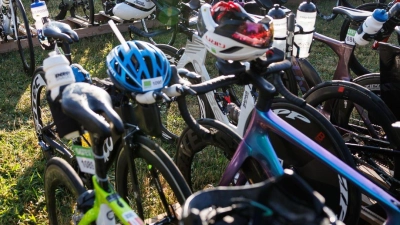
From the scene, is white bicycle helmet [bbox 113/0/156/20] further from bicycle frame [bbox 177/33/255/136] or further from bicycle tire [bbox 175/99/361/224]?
bicycle tire [bbox 175/99/361/224]

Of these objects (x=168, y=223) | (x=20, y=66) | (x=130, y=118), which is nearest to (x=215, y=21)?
(x=130, y=118)

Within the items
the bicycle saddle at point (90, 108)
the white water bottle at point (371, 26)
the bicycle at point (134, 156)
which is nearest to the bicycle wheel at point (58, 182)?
the bicycle at point (134, 156)

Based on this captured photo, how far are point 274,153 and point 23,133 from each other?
2.67 metres

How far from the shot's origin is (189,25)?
3469mm

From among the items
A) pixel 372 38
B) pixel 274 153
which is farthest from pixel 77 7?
pixel 274 153

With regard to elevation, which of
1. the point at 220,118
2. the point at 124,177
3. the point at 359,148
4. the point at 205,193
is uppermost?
the point at 205,193

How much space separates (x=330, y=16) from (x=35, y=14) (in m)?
5.35

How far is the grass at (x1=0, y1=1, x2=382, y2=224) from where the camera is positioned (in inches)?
114

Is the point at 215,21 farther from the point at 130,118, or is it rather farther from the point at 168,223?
the point at 168,223

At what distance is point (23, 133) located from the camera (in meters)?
3.79

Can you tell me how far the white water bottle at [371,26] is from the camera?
282 cm

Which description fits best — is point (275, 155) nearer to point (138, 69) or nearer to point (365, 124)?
point (138, 69)

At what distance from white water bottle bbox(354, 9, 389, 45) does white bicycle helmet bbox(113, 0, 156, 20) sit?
2.00m

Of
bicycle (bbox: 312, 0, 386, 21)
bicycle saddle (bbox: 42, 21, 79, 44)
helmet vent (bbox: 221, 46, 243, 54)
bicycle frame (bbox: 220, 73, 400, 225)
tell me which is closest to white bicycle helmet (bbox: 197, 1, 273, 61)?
helmet vent (bbox: 221, 46, 243, 54)
